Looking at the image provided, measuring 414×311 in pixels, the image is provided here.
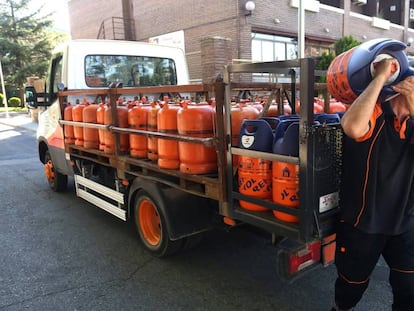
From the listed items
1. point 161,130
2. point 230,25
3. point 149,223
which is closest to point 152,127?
point 161,130

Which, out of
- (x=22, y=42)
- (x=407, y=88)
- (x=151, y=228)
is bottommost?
(x=151, y=228)

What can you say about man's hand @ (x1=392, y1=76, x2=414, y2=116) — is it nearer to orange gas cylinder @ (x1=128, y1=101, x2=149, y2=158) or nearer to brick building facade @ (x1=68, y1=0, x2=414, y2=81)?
orange gas cylinder @ (x1=128, y1=101, x2=149, y2=158)

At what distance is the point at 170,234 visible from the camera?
11.4 ft

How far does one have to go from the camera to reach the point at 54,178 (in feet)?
21.6

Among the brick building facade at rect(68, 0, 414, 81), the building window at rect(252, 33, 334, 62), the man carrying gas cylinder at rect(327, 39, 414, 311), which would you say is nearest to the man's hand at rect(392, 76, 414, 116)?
the man carrying gas cylinder at rect(327, 39, 414, 311)

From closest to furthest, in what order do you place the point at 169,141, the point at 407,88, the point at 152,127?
1. the point at 407,88
2. the point at 169,141
3. the point at 152,127

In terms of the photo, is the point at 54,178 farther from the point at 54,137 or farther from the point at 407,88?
the point at 407,88

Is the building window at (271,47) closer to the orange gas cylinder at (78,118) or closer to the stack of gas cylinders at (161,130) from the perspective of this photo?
the orange gas cylinder at (78,118)

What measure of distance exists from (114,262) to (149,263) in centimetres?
36

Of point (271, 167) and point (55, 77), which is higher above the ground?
point (55, 77)

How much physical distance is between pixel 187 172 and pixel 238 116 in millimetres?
618

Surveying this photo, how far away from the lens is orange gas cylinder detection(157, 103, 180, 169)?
337 cm

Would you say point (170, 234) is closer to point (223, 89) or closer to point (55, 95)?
point (223, 89)

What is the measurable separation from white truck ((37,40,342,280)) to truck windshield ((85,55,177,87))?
0.02 meters
